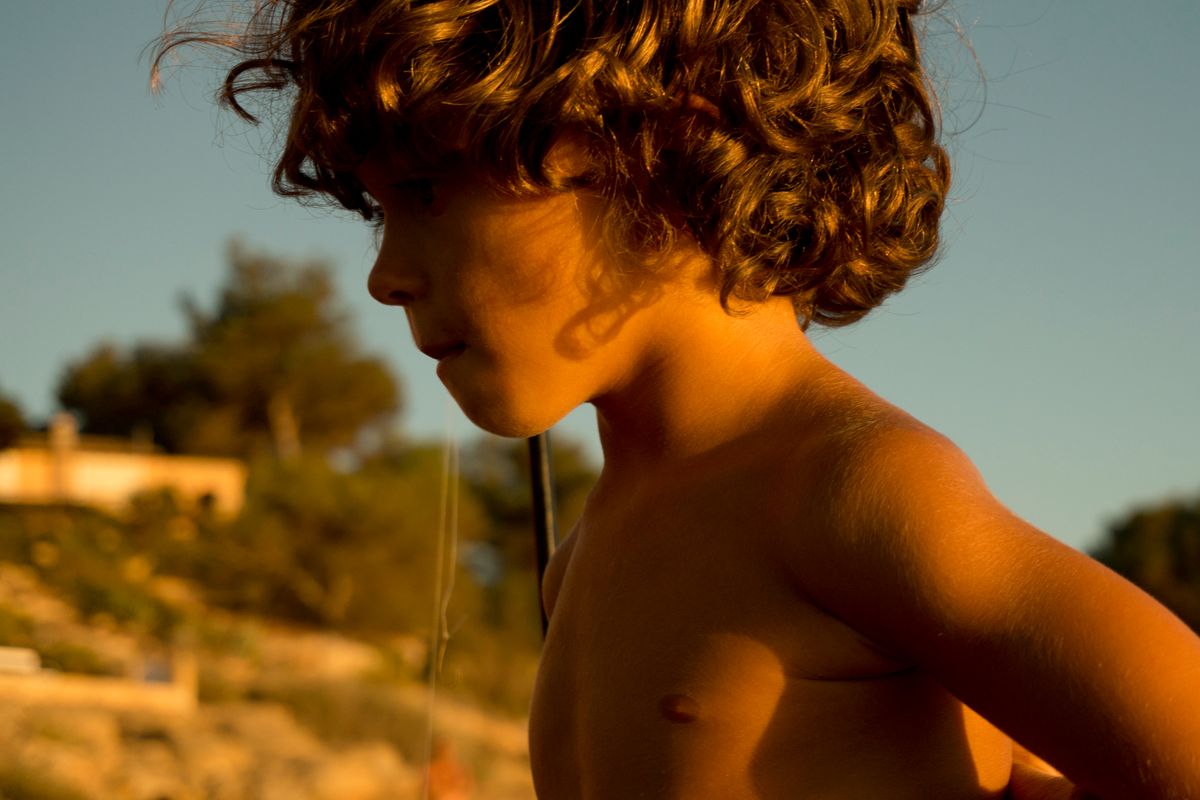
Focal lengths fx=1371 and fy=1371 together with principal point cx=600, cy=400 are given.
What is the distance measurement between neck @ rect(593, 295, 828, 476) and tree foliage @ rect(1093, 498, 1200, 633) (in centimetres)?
1776

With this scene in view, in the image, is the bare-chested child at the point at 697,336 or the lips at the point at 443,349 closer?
the bare-chested child at the point at 697,336

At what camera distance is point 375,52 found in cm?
89

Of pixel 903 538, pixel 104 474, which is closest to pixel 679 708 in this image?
pixel 903 538

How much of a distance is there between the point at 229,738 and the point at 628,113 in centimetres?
907

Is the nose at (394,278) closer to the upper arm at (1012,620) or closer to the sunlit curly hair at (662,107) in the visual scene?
the sunlit curly hair at (662,107)

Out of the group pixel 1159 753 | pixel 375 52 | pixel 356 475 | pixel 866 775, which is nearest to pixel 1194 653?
pixel 1159 753

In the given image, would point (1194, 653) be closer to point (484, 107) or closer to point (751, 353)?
point (751, 353)

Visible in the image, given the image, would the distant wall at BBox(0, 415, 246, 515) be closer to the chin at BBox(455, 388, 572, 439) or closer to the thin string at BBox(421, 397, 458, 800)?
the thin string at BBox(421, 397, 458, 800)

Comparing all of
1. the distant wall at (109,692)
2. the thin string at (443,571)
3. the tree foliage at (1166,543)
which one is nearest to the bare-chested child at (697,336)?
the thin string at (443,571)

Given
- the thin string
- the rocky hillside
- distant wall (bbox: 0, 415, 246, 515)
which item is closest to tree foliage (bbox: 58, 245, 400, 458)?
distant wall (bbox: 0, 415, 246, 515)

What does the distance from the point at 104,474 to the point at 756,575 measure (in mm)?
18908

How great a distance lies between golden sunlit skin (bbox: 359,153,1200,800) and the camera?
65 centimetres

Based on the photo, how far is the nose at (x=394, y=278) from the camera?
34.7 inches

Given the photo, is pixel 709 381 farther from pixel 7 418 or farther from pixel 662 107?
pixel 7 418
